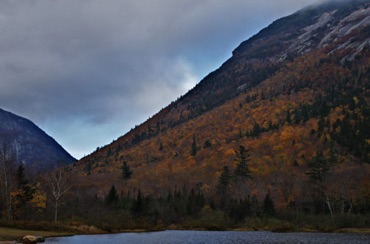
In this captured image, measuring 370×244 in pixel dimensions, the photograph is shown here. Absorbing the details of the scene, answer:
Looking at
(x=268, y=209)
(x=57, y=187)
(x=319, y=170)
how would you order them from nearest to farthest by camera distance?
(x=57, y=187) < (x=268, y=209) < (x=319, y=170)

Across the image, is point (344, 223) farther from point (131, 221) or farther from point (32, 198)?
point (32, 198)

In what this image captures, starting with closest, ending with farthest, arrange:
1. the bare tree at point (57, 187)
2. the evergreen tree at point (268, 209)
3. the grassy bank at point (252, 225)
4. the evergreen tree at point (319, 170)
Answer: the bare tree at point (57, 187) → the grassy bank at point (252, 225) → the evergreen tree at point (268, 209) → the evergreen tree at point (319, 170)

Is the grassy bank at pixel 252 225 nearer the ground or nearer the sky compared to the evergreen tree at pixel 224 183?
nearer the ground

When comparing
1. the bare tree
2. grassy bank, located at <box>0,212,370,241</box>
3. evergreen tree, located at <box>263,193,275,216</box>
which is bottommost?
grassy bank, located at <box>0,212,370,241</box>

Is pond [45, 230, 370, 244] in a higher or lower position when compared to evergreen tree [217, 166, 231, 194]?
lower

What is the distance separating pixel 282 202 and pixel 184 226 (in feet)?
181

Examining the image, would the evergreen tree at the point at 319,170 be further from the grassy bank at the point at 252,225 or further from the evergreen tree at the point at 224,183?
the evergreen tree at the point at 224,183

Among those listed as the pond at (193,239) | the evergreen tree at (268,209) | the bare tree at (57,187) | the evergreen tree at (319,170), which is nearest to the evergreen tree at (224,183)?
the evergreen tree at (319,170)

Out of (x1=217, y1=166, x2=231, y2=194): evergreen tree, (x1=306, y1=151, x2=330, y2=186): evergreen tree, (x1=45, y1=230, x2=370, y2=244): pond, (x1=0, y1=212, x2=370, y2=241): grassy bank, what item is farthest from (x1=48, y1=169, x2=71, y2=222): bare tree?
(x1=306, y1=151, x2=330, y2=186): evergreen tree

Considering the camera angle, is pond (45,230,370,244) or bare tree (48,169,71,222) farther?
bare tree (48,169,71,222)

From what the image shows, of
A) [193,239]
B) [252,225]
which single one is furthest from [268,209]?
[193,239]

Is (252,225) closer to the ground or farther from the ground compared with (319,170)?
closer to the ground

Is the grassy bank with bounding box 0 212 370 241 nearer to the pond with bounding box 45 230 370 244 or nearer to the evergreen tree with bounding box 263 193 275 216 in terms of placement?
the evergreen tree with bounding box 263 193 275 216

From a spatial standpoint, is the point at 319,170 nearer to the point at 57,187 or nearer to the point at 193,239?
the point at 57,187
